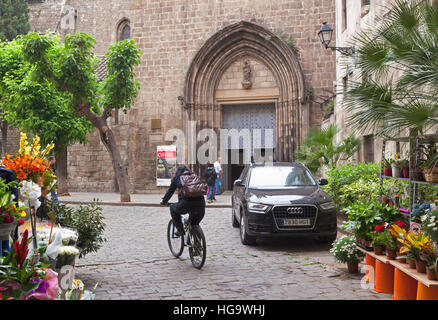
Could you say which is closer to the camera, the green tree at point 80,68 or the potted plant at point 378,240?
the potted plant at point 378,240

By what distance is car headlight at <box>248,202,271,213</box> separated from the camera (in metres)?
8.36

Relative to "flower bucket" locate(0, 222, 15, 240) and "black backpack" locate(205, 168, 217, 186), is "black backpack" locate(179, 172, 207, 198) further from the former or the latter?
"black backpack" locate(205, 168, 217, 186)

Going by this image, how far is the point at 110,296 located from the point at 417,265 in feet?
11.0

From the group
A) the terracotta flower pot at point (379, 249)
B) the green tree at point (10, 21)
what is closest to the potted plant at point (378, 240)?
the terracotta flower pot at point (379, 249)

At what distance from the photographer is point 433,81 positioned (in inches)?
202

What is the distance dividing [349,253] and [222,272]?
180 centimetres

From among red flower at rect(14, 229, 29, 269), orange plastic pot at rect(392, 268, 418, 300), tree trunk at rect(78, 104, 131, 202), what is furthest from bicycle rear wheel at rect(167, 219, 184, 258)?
tree trunk at rect(78, 104, 131, 202)

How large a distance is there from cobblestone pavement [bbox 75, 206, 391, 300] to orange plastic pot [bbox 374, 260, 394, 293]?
0.12 meters

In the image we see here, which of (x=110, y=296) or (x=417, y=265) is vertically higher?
(x=417, y=265)

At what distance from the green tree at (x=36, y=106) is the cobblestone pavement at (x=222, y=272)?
39.0ft

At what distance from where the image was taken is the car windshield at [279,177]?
9541 millimetres

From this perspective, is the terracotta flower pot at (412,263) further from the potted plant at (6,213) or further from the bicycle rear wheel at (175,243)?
the bicycle rear wheel at (175,243)
